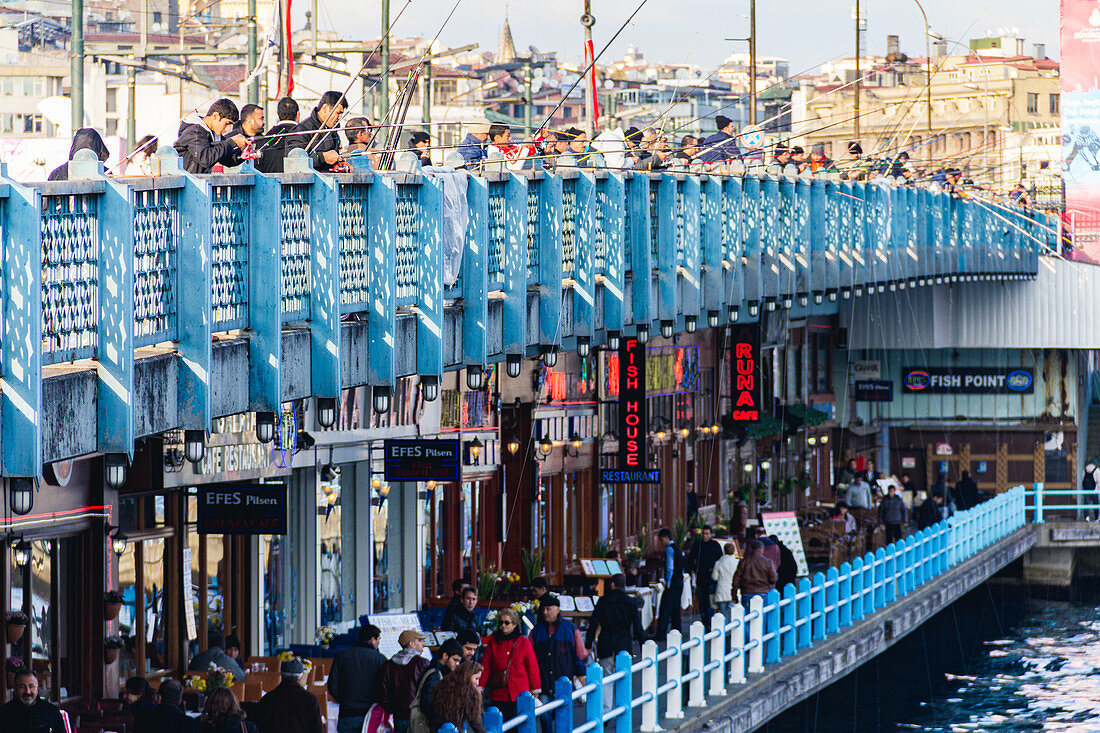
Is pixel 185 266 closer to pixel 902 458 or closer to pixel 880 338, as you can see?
pixel 880 338

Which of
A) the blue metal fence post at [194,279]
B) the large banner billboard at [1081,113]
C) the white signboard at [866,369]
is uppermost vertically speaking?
the large banner billboard at [1081,113]

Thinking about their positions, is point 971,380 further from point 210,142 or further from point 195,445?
point 195,445

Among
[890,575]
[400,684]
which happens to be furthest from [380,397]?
[890,575]

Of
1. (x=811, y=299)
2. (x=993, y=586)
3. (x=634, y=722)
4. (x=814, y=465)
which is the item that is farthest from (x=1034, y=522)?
(x=634, y=722)

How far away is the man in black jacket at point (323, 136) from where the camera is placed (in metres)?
13.6

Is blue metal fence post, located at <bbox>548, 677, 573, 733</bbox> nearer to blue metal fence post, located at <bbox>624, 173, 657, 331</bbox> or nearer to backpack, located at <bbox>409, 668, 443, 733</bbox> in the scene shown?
backpack, located at <bbox>409, 668, 443, 733</bbox>

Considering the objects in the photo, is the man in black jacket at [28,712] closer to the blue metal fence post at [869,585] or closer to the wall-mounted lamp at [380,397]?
the wall-mounted lamp at [380,397]

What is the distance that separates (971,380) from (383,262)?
39.7 m

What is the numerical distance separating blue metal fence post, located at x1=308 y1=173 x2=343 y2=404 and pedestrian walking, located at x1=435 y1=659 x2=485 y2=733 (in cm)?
244

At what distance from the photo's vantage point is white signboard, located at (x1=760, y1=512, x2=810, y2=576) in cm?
3139

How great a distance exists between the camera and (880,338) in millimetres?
49844

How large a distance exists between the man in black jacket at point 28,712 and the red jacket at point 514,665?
4765 mm

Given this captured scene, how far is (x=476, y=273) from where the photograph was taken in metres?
16.4

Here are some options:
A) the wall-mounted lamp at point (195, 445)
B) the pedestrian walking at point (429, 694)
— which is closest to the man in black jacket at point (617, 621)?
the pedestrian walking at point (429, 694)
